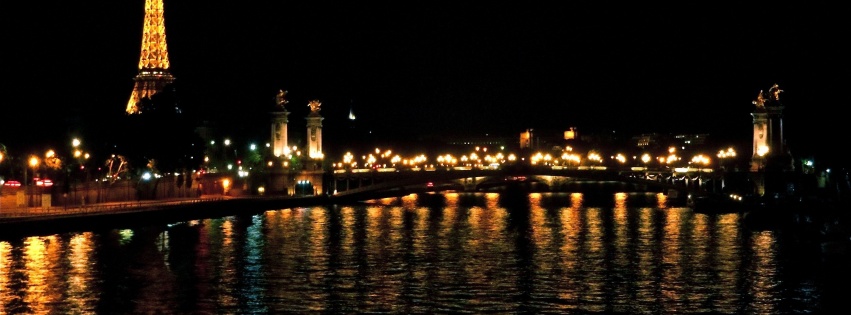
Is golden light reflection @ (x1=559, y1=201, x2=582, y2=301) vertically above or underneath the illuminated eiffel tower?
underneath

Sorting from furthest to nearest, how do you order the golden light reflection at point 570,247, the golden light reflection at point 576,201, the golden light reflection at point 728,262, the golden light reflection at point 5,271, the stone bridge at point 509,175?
the stone bridge at point 509,175, the golden light reflection at point 576,201, the golden light reflection at point 570,247, the golden light reflection at point 728,262, the golden light reflection at point 5,271

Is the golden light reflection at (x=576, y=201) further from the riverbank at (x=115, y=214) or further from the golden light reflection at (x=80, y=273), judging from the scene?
the golden light reflection at (x=80, y=273)

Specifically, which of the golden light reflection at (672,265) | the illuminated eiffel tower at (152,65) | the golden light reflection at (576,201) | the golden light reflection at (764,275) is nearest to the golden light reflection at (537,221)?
the golden light reflection at (576,201)

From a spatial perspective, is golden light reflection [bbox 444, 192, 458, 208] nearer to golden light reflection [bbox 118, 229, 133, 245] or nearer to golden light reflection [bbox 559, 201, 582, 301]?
golden light reflection [bbox 559, 201, 582, 301]

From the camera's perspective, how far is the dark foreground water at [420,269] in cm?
3319

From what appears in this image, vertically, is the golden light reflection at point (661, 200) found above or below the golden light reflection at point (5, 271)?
above

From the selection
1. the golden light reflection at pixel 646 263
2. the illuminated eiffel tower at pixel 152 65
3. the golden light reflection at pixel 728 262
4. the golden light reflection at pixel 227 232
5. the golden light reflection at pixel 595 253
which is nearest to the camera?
the golden light reflection at pixel 728 262

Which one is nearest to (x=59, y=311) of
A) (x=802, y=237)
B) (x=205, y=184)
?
(x=802, y=237)

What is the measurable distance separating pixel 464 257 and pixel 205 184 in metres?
32.6

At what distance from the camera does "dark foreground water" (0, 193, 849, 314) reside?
33188 millimetres

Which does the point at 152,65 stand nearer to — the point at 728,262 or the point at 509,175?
the point at 509,175

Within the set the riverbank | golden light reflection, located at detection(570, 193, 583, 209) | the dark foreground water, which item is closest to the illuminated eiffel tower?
the riverbank

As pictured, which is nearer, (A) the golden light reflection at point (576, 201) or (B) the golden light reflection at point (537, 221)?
(B) the golden light reflection at point (537, 221)

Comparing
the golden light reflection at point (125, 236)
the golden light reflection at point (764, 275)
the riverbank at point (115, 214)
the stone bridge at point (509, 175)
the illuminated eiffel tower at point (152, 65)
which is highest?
the illuminated eiffel tower at point (152, 65)
